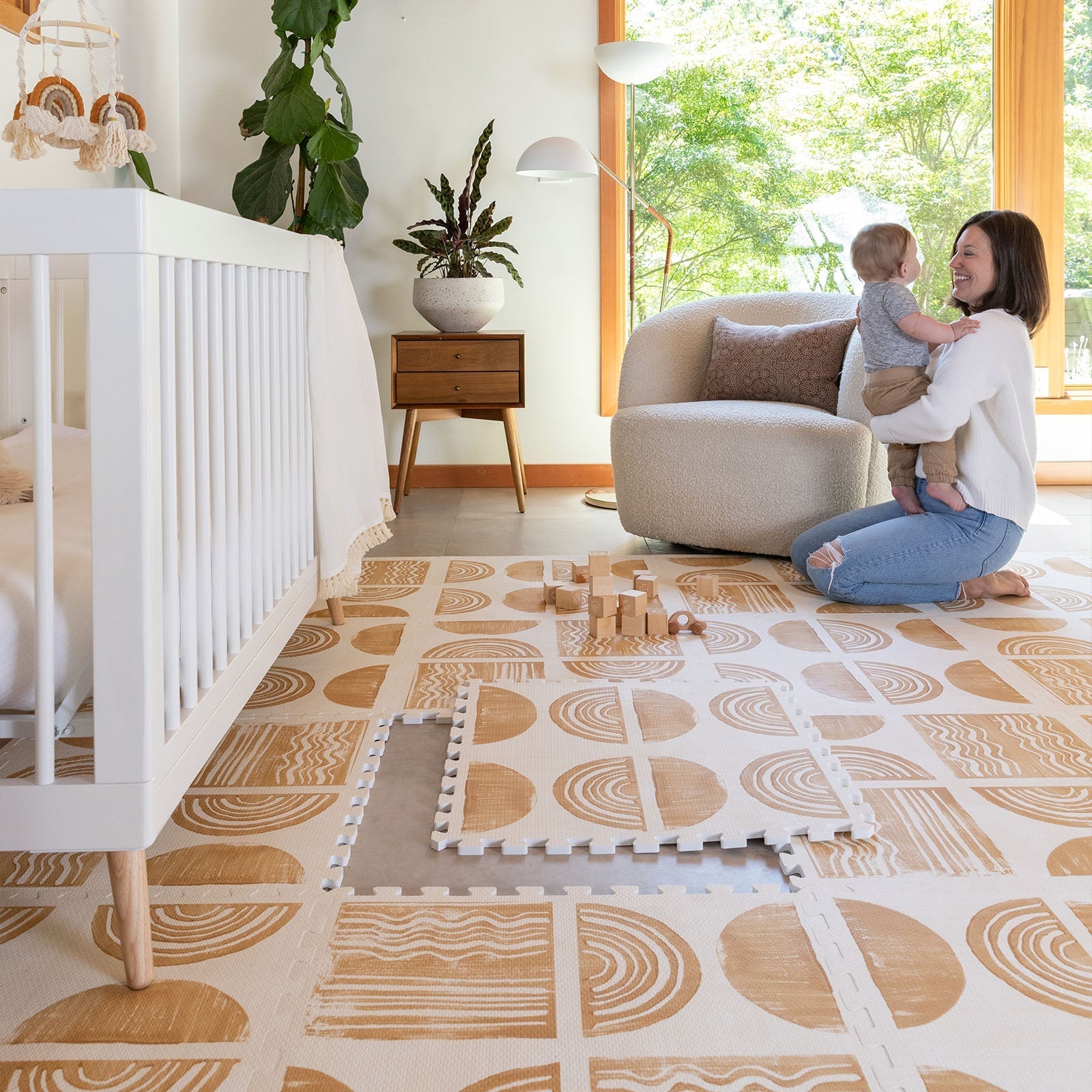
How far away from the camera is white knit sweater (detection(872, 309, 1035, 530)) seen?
2.45 meters

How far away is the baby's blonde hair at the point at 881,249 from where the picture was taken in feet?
8.51

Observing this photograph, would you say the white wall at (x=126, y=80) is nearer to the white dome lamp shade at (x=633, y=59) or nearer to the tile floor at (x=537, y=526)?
the tile floor at (x=537, y=526)

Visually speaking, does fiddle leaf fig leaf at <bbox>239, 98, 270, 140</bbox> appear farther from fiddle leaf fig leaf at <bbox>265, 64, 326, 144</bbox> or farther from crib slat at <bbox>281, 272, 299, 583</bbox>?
crib slat at <bbox>281, 272, 299, 583</bbox>

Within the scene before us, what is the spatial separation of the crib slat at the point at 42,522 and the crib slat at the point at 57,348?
3.53 feet

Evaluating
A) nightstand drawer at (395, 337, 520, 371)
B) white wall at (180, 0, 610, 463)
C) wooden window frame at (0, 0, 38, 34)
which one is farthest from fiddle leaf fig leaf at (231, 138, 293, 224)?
wooden window frame at (0, 0, 38, 34)

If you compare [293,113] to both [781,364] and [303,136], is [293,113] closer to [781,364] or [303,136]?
[303,136]

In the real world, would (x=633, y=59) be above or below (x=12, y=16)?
above

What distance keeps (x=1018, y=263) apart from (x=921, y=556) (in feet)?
2.22

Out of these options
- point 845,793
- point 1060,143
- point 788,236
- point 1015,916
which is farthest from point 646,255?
point 1015,916

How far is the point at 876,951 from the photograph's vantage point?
1.19m

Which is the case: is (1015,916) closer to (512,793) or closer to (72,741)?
(512,793)

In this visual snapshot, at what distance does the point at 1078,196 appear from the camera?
4.23m

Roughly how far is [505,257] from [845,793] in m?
2.88

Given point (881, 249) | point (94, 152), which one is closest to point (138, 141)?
point (94, 152)
